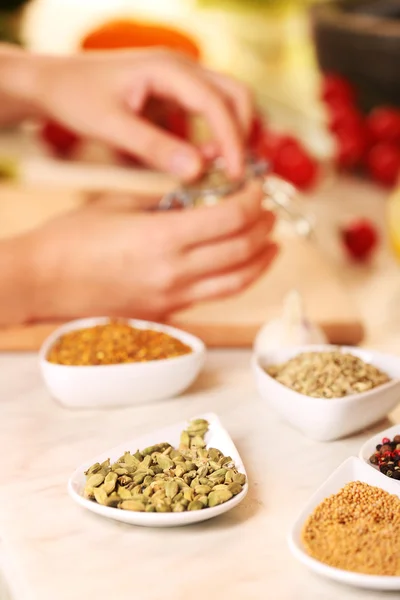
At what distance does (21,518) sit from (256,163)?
0.73 m

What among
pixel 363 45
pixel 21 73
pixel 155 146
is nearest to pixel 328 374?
pixel 155 146

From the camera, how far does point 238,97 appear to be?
4.44 feet

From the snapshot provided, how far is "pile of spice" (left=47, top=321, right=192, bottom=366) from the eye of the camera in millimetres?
976

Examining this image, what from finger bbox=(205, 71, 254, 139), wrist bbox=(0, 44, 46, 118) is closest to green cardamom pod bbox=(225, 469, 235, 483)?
finger bbox=(205, 71, 254, 139)

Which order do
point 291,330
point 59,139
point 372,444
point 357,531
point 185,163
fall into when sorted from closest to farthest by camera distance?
1. point 357,531
2. point 372,444
3. point 291,330
4. point 185,163
5. point 59,139

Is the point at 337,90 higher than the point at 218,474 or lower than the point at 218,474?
higher

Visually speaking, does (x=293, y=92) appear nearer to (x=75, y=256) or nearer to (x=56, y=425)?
(x=75, y=256)

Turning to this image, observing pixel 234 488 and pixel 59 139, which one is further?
pixel 59 139

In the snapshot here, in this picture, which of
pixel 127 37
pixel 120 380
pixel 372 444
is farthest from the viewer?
pixel 127 37

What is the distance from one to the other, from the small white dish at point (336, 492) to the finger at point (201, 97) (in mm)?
575

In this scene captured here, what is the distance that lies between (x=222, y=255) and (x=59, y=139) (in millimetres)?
816

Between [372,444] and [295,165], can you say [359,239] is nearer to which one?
[295,165]

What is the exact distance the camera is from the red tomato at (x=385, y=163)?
→ 5.74ft

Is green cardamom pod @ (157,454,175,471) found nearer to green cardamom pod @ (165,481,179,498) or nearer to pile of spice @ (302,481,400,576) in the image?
green cardamom pod @ (165,481,179,498)
